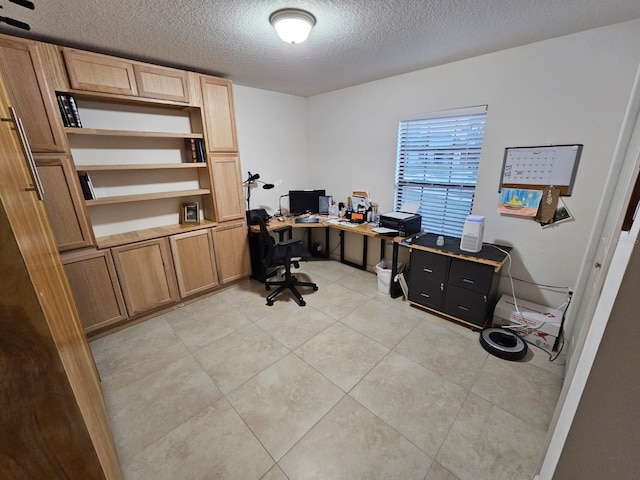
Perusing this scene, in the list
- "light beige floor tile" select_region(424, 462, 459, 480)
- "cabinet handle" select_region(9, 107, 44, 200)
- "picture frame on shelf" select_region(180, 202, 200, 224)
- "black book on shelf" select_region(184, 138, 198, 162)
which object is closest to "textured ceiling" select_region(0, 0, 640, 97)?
"black book on shelf" select_region(184, 138, 198, 162)

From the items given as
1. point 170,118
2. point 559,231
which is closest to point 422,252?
point 559,231

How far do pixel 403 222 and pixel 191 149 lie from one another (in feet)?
8.16

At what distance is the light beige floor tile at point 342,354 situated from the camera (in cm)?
194

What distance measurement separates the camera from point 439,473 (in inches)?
52.6

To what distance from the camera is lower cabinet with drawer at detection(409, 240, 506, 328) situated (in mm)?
2268

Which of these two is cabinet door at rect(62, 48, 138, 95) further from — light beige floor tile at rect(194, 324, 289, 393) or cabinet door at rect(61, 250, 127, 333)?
light beige floor tile at rect(194, 324, 289, 393)

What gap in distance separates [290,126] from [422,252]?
108 inches

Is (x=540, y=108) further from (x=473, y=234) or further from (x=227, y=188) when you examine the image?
(x=227, y=188)

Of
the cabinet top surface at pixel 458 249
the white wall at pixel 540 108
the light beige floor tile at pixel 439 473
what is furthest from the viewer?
the cabinet top surface at pixel 458 249

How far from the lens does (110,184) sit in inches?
101

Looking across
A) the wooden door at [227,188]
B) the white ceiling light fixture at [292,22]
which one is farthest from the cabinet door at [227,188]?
the white ceiling light fixture at [292,22]

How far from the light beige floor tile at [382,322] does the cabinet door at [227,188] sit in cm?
182

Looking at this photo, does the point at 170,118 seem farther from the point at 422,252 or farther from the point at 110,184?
the point at 422,252

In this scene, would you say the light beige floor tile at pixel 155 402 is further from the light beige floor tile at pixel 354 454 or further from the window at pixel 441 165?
the window at pixel 441 165
